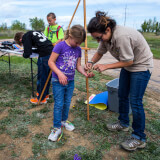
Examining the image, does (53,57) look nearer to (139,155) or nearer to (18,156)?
(18,156)

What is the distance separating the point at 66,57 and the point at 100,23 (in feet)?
1.90

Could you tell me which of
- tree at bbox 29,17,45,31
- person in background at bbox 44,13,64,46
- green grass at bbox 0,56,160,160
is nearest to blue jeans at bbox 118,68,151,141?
green grass at bbox 0,56,160,160

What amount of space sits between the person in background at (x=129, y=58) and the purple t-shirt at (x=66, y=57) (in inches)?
9.3

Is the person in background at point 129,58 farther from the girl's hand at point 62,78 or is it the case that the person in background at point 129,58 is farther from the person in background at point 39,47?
the person in background at point 39,47

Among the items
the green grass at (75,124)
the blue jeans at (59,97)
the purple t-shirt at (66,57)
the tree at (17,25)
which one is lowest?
the green grass at (75,124)

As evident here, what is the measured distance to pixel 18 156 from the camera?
1969 mm

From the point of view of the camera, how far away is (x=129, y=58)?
1.72 m

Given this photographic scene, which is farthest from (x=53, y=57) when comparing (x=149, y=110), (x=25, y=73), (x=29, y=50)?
(x=25, y=73)

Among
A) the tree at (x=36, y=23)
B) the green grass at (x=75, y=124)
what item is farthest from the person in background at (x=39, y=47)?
the tree at (x=36, y=23)

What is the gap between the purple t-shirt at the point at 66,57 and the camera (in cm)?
199

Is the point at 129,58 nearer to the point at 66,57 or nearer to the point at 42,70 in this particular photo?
the point at 66,57

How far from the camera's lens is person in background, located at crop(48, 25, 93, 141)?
1.94 metres

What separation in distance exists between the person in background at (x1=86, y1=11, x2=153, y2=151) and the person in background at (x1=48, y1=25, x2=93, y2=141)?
19cm

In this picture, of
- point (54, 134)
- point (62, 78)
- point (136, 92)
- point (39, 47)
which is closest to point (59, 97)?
point (62, 78)
